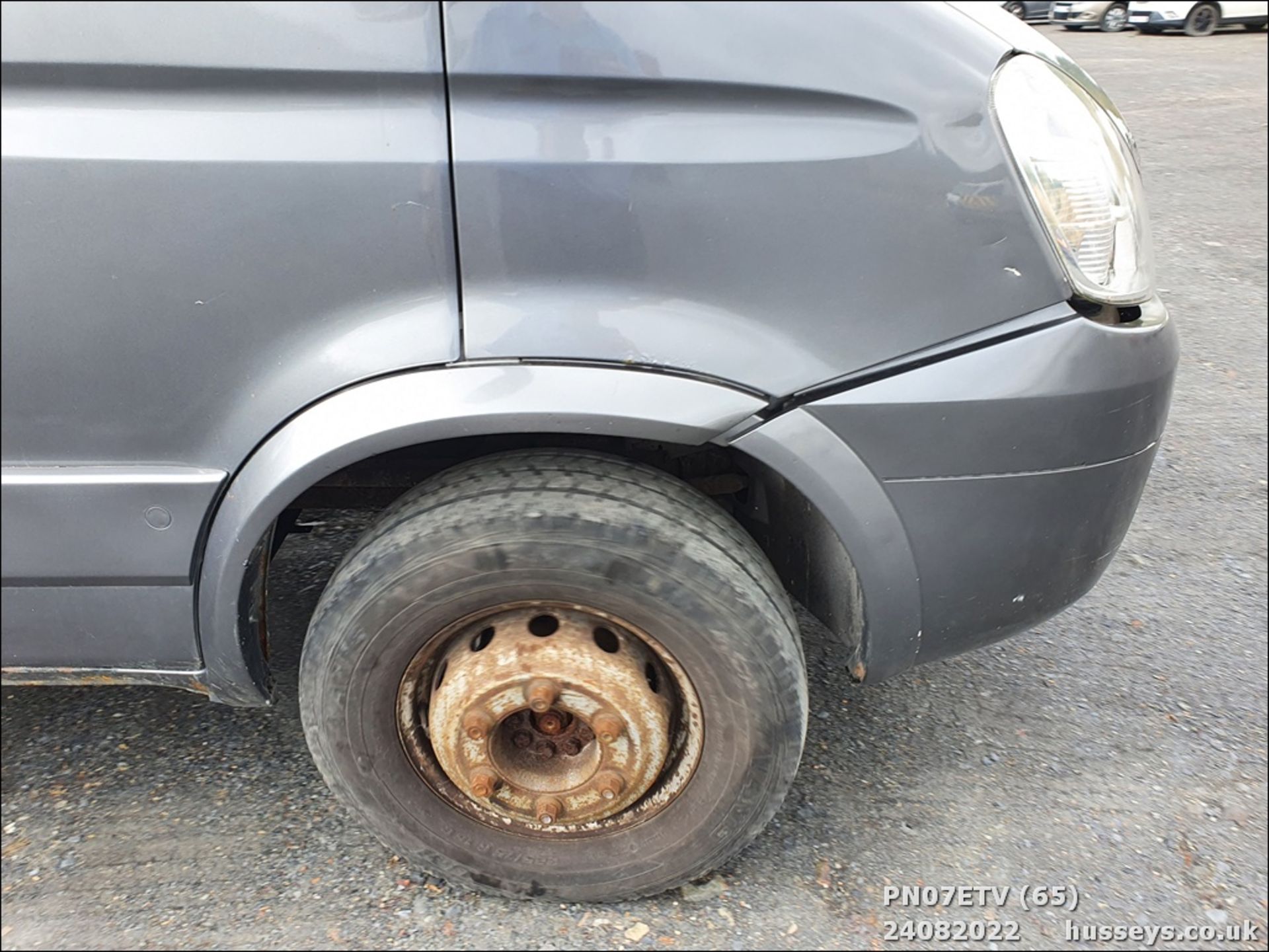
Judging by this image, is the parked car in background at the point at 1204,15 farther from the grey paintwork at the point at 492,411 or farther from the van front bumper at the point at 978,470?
the grey paintwork at the point at 492,411

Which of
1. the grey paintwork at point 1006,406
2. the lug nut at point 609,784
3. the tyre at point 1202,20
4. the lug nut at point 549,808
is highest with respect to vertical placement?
the tyre at point 1202,20

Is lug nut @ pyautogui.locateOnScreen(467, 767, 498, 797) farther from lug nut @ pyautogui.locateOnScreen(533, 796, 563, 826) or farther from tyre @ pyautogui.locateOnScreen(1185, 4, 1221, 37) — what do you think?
tyre @ pyautogui.locateOnScreen(1185, 4, 1221, 37)

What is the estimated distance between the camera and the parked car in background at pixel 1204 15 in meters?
13.9

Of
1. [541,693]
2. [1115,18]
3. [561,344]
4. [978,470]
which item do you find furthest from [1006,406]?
[1115,18]

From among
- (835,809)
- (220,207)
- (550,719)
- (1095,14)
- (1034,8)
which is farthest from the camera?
(1034,8)

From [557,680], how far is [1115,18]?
56.3ft

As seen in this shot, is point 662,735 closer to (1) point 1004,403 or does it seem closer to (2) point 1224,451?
(1) point 1004,403

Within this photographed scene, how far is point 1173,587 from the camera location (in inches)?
119

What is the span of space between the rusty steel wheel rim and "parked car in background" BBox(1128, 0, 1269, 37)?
15.8 meters

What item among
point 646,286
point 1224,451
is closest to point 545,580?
point 646,286

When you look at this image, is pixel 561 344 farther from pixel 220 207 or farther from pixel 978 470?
pixel 978 470

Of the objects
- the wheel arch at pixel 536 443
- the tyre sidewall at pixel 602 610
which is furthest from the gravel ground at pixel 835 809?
the wheel arch at pixel 536 443

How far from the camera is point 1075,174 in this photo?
1614 millimetres

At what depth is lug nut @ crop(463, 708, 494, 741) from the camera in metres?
1.83
